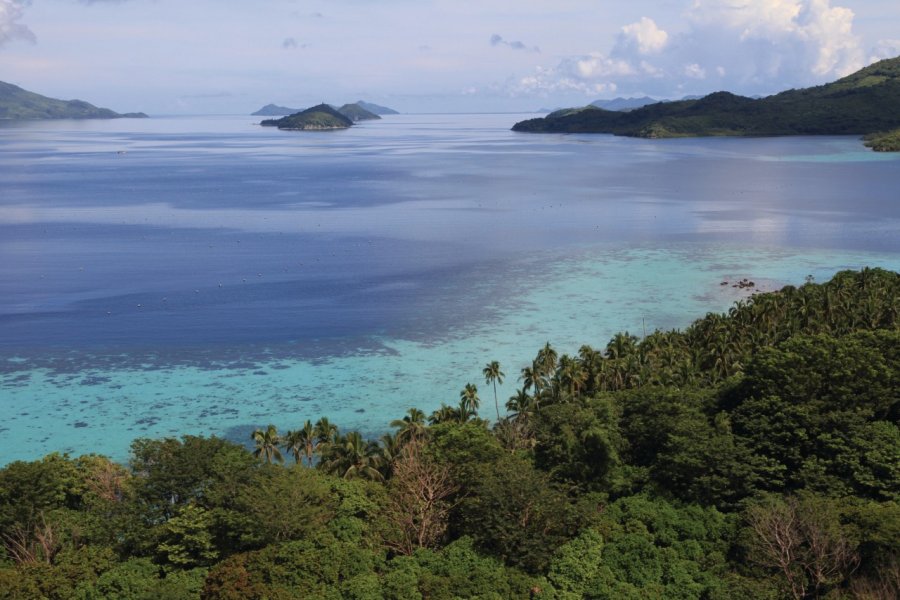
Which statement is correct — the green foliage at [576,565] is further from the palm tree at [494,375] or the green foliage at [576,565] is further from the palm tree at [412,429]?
the palm tree at [494,375]

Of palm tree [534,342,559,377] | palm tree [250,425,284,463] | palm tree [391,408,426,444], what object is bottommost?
palm tree [250,425,284,463]

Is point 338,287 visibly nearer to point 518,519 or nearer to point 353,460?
point 353,460

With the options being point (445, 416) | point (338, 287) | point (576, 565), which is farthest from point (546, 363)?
point (338, 287)

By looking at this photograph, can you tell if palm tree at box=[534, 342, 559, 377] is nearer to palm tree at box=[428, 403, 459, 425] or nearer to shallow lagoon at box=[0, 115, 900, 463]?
shallow lagoon at box=[0, 115, 900, 463]

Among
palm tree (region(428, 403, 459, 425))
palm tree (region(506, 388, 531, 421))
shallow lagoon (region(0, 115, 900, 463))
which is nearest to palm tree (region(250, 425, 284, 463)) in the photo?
palm tree (region(428, 403, 459, 425))

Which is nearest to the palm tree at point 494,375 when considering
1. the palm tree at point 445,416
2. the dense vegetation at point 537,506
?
the palm tree at point 445,416
